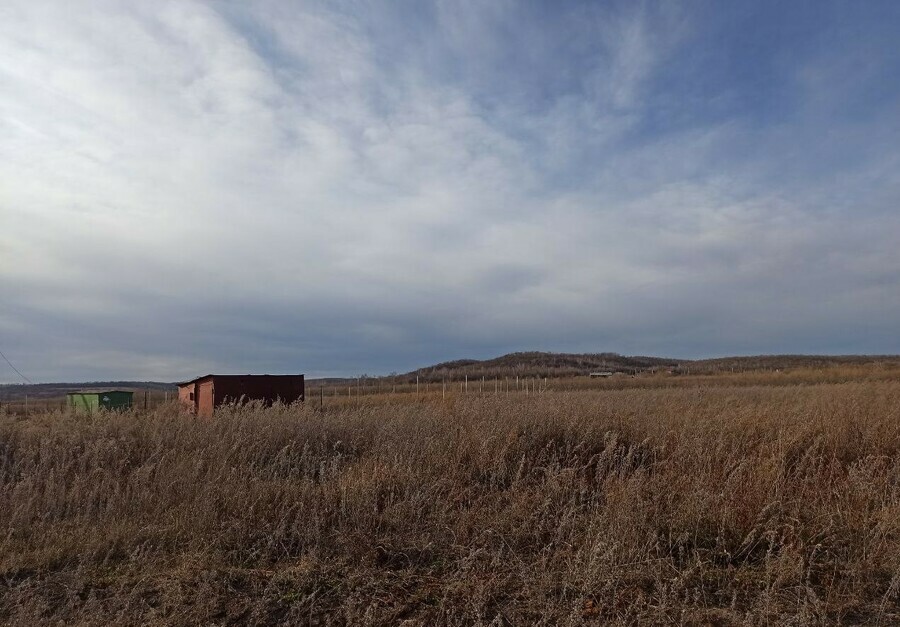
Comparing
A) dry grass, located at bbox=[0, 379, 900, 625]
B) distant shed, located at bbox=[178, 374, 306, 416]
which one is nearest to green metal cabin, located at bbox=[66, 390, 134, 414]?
distant shed, located at bbox=[178, 374, 306, 416]

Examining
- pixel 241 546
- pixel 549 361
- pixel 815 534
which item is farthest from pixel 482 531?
pixel 549 361

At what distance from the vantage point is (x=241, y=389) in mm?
16922

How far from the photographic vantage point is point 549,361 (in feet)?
332

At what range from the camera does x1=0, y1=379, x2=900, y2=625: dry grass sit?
176 inches

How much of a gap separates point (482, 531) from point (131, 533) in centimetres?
319

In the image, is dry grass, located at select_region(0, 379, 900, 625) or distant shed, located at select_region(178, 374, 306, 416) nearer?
dry grass, located at select_region(0, 379, 900, 625)

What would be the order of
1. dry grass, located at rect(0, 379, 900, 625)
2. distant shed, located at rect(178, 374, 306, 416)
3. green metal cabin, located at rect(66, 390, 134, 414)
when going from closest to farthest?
dry grass, located at rect(0, 379, 900, 625) < distant shed, located at rect(178, 374, 306, 416) < green metal cabin, located at rect(66, 390, 134, 414)

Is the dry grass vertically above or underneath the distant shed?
underneath

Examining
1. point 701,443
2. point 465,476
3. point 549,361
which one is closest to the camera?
point 465,476

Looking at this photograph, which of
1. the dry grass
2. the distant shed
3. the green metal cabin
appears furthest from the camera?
the green metal cabin

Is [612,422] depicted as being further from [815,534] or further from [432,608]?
[432,608]

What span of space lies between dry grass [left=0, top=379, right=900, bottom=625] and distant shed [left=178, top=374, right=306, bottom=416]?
7.68m

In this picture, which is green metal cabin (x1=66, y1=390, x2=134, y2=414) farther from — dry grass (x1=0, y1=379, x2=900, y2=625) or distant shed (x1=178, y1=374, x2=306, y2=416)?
dry grass (x1=0, y1=379, x2=900, y2=625)

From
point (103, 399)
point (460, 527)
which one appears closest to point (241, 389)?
point (103, 399)
